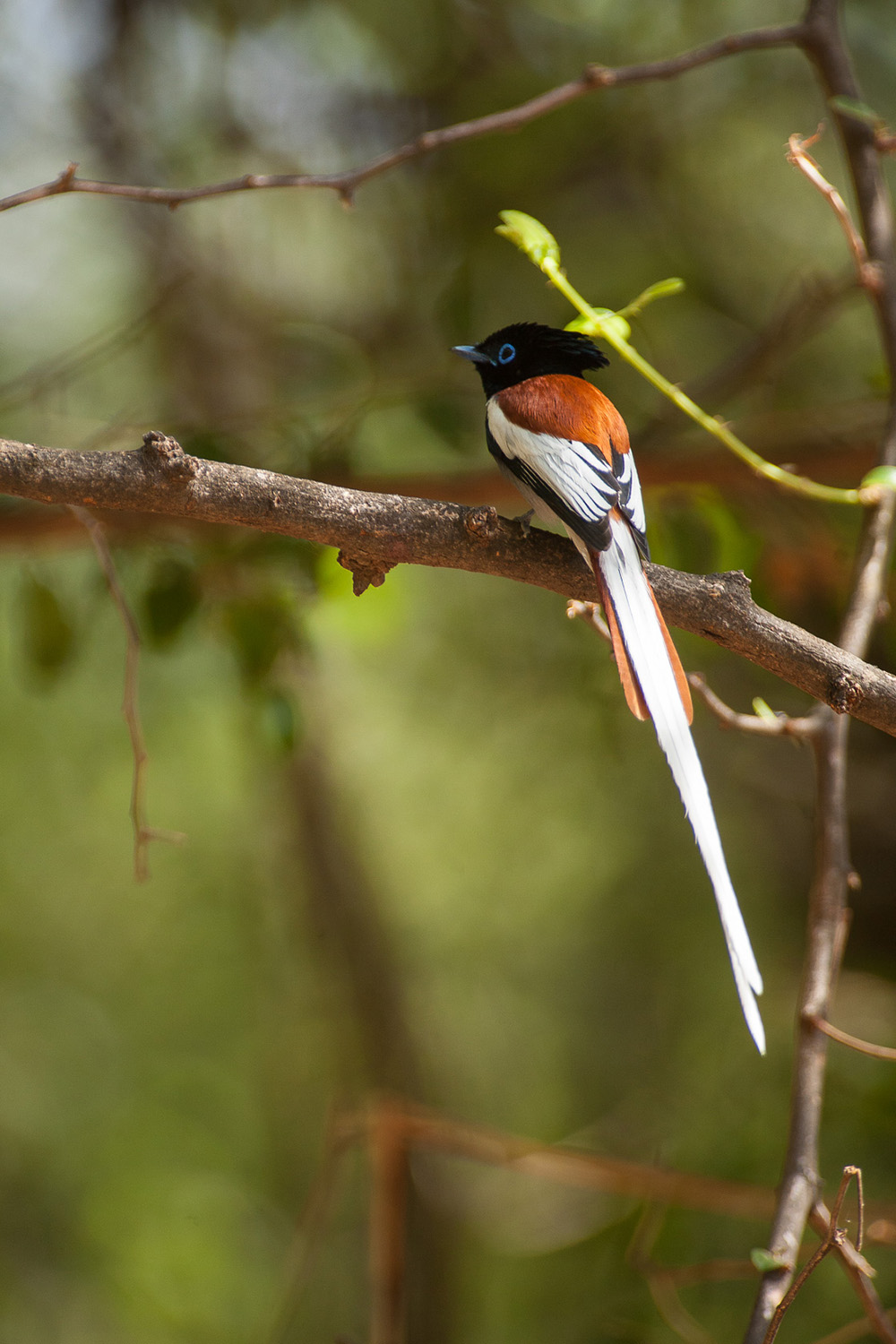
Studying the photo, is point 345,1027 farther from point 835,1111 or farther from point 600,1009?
point 835,1111

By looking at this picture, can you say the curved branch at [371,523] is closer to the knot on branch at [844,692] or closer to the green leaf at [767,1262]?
the knot on branch at [844,692]

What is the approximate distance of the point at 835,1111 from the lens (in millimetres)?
2557

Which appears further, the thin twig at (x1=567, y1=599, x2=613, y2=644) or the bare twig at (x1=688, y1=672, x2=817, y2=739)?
the bare twig at (x1=688, y1=672, x2=817, y2=739)

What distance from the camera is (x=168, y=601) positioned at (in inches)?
81.7

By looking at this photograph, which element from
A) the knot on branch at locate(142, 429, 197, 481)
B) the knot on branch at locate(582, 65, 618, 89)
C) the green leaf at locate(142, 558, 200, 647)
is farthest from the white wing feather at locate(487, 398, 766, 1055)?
the green leaf at locate(142, 558, 200, 647)

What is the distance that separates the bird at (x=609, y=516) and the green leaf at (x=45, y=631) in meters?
1.04

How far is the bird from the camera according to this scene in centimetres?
105

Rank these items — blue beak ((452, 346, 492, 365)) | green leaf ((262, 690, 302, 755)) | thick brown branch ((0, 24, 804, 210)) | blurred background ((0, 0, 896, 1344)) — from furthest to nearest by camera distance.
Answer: blurred background ((0, 0, 896, 1344)), green leaf ((262, 690, 302, 755)), blue beak ((452, 346, 492, 365)), thick brown branch ((0, 24, 804, 210))

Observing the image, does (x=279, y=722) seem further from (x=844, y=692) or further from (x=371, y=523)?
(x=844, y=692)

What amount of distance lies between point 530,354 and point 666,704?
36.5 inches

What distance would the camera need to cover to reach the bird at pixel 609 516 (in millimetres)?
1050

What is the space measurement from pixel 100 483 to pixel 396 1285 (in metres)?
1.71

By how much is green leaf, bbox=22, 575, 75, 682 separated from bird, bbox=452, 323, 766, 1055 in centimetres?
104

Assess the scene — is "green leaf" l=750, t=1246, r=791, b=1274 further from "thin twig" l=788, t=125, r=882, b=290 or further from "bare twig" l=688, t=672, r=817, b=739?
"thin twig" l=788, t=125, r=882, b=290
